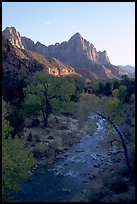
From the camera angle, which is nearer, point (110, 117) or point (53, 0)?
point (53, 0)

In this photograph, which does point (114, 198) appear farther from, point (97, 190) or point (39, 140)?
point (39, 140)

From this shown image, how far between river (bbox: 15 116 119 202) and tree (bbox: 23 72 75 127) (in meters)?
8.92

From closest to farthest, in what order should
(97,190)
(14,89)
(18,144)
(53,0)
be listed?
(53,0)
(18,144)
(97,190)
(14,89)

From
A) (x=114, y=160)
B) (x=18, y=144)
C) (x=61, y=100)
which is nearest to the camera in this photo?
(x=18, y=144)

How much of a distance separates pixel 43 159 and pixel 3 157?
610 inches

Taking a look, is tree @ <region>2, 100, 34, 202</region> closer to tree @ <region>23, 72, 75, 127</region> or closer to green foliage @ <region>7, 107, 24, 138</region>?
green foliage @ <region>7, 107, 24, 138</region>

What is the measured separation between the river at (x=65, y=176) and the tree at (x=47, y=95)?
29.3 ft

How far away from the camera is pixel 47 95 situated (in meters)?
47.3

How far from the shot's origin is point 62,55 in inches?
7820

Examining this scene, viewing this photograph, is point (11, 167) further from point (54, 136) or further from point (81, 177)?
point (54, 136)

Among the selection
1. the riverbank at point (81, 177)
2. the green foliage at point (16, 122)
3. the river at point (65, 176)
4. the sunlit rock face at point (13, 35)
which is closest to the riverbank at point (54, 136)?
the riverbank at point (81, 177)

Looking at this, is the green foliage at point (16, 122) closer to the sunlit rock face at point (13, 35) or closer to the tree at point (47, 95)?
the tree at point (47, 95)

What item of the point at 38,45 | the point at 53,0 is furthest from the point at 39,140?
the point at 38,45

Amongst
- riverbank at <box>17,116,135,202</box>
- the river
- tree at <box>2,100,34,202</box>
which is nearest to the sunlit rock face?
riverbank at <box>17,116,135,202</box>
